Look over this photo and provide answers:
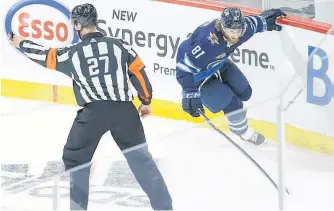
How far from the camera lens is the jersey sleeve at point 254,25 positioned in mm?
3777

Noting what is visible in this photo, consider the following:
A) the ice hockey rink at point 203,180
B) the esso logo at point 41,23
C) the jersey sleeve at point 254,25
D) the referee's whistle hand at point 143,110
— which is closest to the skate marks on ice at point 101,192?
the ice hockey rink at point 203,180

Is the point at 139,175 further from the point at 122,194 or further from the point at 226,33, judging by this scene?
the point at 226,33

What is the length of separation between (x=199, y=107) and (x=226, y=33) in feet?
0.91

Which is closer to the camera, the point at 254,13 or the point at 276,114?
the point at 276,114

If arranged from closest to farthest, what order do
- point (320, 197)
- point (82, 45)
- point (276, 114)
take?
point (276, 114) → point (320, 197) → point (82, 45)

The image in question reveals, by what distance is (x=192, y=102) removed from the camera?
383 cm

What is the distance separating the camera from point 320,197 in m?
3.19

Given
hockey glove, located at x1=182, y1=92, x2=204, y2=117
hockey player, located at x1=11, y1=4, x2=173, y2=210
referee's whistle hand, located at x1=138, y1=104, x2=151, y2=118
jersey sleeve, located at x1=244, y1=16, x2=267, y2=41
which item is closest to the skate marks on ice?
hockey player, located at x1=11, y1=4, x2=173, y2=210

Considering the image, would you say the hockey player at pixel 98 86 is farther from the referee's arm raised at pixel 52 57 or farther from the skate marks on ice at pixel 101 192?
the skate marks on ice at pixel 101 192

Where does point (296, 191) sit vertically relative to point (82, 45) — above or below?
below

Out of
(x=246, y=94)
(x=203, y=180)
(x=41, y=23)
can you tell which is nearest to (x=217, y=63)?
(x=246, y=94)

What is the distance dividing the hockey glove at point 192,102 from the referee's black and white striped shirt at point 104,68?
0.36 metres

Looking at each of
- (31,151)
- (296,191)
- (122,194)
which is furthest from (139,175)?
(31,151)

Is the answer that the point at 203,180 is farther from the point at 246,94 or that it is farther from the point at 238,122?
the point at 246,94
